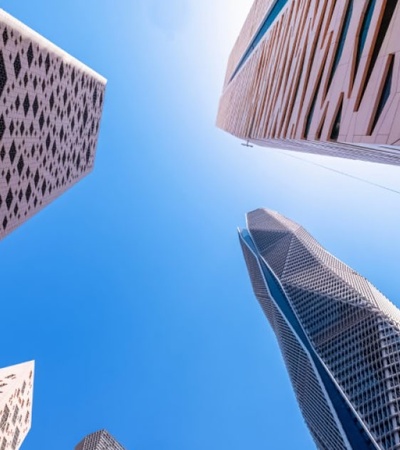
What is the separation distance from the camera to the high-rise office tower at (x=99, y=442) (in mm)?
185500

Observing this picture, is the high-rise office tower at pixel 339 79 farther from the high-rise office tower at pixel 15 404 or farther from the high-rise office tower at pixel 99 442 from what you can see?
the high-rise office tower at pixel 99 442

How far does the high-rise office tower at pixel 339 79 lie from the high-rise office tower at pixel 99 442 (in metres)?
183

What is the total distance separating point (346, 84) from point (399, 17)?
5.64 metres

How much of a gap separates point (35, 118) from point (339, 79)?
45256mm

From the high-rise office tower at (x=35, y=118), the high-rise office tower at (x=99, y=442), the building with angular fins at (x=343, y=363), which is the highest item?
the high-rise office tower at (x=35, y=118)

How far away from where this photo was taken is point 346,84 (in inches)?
972

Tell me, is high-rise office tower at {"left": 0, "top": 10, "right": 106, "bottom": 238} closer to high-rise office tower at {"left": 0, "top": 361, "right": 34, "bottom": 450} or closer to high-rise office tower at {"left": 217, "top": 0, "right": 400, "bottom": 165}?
high-rise office tower at {"left": 217, "top": 0, "right": 400, "bottom": 165}

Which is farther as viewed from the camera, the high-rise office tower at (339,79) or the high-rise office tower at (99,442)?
the high-rise office tower at (99,442)

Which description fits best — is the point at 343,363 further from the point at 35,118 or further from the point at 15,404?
the point at 35,118

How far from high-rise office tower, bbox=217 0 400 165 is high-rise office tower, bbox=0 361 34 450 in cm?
6903

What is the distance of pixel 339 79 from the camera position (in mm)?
26328

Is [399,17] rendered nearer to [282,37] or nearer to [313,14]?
[313,14]

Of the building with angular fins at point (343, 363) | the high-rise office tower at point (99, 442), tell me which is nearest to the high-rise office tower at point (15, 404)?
the building with angular fins at point (343, 363)

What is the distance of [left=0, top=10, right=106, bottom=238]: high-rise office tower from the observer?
160 feet
